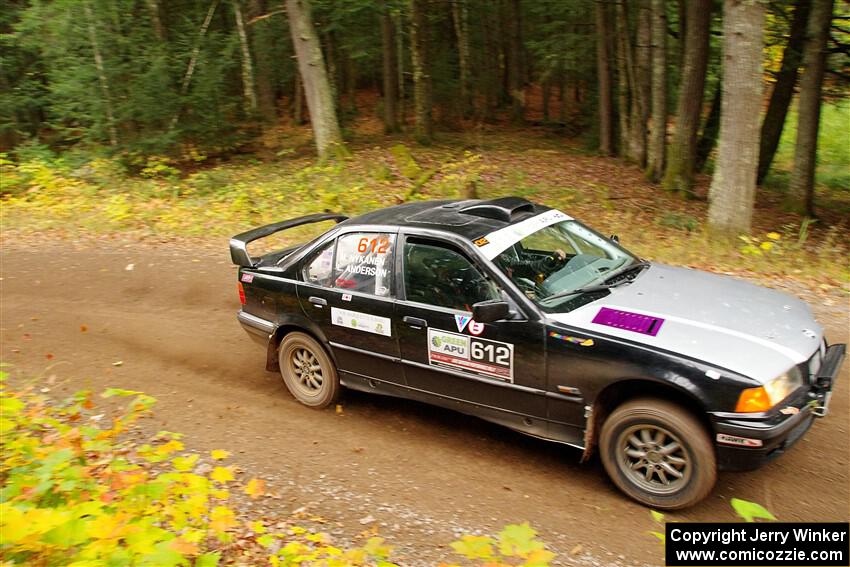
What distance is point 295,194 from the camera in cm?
1415

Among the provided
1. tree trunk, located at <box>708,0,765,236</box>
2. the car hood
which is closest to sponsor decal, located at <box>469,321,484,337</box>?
the car hood

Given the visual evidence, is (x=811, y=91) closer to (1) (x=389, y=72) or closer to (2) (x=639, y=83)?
(2) (x=639, y=83)

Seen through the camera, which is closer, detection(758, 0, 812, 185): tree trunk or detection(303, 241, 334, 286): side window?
detection(303, 241, 334, 286): side window

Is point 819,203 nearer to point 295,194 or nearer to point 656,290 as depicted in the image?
point 295,194

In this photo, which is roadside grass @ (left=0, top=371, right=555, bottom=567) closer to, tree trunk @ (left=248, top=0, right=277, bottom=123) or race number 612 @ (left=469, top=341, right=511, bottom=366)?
race number 612 @ (left=469, top=341, right=511, bottom=366)

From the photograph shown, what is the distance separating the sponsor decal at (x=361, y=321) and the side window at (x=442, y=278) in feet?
1.13

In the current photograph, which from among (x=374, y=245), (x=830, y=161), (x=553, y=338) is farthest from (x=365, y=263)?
(x=830, y=161)

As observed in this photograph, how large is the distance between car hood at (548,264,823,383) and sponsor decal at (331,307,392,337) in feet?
4.73

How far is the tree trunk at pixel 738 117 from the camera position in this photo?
9055 millimetres

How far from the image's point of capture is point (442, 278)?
483 cm

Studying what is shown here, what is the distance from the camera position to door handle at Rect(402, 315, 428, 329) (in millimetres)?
4829

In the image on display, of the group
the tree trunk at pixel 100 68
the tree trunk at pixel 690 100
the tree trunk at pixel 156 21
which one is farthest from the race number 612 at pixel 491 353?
the tree trunk at pixel 156 21

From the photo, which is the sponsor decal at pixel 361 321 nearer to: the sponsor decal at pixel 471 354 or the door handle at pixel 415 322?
the door handle at pixel 415 322

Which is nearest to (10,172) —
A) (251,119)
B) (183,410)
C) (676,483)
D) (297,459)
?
(251,119)
